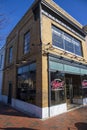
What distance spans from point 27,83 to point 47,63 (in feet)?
8.86

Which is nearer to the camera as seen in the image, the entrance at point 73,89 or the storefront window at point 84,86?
the entrance at point 73,89

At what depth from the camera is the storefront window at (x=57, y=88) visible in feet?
28.1

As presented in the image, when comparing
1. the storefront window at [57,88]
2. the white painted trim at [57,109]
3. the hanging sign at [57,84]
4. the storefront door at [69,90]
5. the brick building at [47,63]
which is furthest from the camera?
the storefront door at [69,90]

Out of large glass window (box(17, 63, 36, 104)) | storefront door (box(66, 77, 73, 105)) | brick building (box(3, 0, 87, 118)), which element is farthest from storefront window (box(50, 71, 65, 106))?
storefront door (box(66, 77, 73, 105))

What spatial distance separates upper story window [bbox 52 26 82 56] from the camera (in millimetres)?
10159

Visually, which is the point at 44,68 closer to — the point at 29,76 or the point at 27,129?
the point at 29,76

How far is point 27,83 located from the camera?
997 cm

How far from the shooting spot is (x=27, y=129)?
5996 millimetres

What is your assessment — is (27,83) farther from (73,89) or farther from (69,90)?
(73,89)

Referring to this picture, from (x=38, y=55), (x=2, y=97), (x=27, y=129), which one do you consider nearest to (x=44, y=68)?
(x=38, y=55)

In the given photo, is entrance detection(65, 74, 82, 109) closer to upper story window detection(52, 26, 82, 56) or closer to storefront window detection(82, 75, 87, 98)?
storefront window detection(82, 75, 87, 98)

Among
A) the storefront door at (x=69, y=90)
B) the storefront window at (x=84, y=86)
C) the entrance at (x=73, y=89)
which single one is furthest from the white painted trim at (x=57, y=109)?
the storefront window at (x=84, y=86)

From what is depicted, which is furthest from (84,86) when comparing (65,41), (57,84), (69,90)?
(65,41)

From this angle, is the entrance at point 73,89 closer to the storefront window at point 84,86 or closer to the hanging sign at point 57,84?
the storefront window at point 84,86
